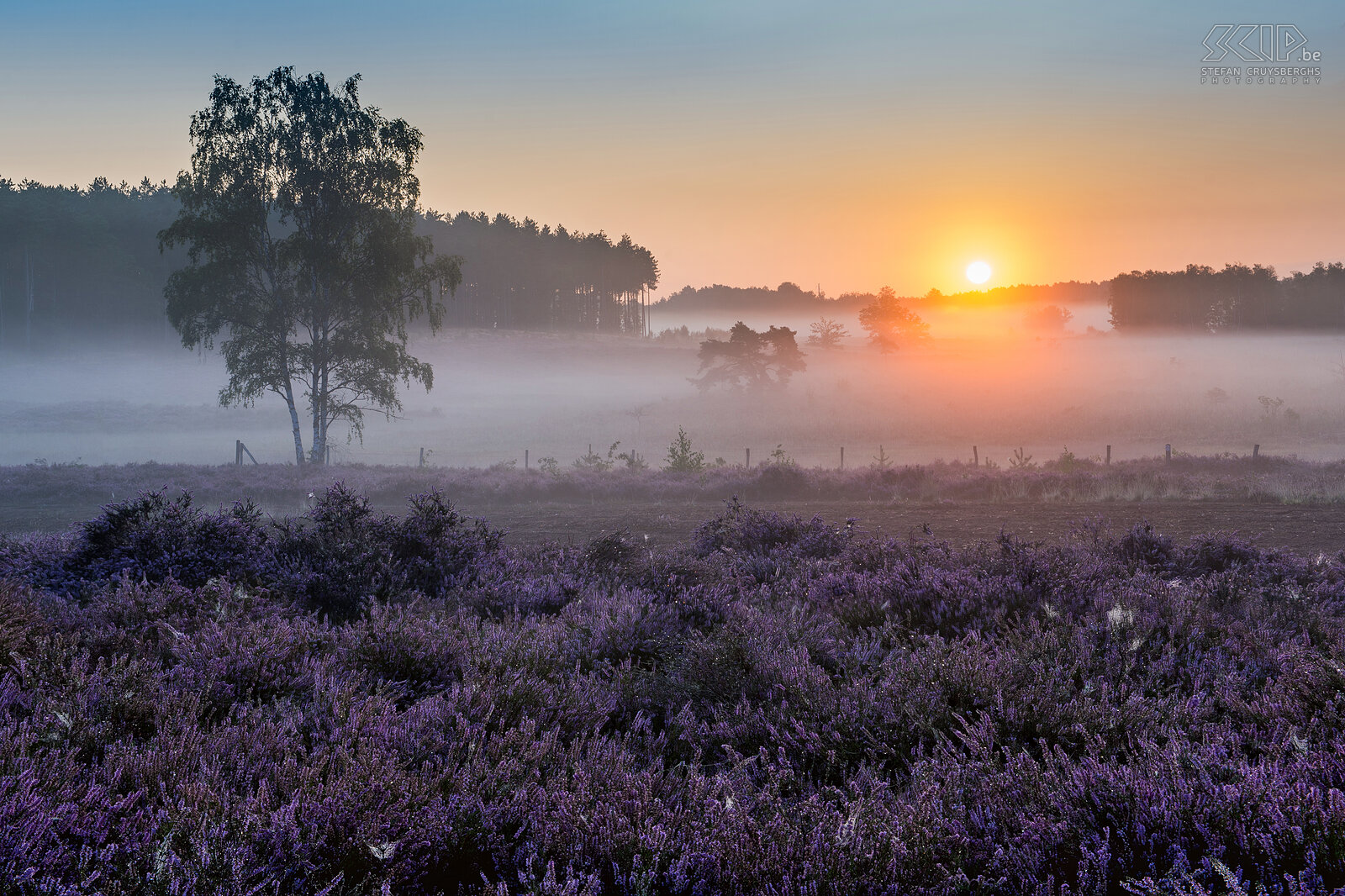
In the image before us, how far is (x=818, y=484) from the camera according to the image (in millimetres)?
19984

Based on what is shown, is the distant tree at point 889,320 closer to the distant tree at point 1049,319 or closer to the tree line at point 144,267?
the tree line at point 144,267

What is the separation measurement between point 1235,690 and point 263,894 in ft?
13.1

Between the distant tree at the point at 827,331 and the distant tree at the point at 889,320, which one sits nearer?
the distant tree at the point at 889,320

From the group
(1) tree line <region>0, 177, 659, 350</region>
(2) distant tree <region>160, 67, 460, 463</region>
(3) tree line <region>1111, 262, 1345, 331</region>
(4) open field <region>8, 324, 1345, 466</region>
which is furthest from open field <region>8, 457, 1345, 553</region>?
(3) tree line <region>1111, 262, 1345, 331</region>

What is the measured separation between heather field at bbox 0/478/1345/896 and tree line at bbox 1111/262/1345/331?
12189cm

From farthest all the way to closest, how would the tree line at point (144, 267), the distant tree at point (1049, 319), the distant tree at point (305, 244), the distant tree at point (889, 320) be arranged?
1. the distant tree at point (1049, 319)
2. the distant tree at point (889, 320)
3. the tree line at point (144, 267)
4. the distant tree at point (305, 244)

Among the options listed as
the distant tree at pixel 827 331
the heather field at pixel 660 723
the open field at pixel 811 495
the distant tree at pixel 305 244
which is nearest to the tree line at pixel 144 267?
the distant tree at pixel 827 331

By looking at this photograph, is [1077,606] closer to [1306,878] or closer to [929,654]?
[929,654]

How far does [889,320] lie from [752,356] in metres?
27.7

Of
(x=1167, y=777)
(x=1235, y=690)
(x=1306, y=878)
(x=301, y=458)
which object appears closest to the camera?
(x=1306, y=878)

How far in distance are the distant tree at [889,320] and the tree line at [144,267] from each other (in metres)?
35.6

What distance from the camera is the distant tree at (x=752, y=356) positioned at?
56312 millimetres

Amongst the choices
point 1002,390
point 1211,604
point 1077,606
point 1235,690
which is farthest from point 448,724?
point 1002,390

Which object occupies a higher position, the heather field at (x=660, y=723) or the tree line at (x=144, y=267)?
the tree line at (x=144, y=267)
